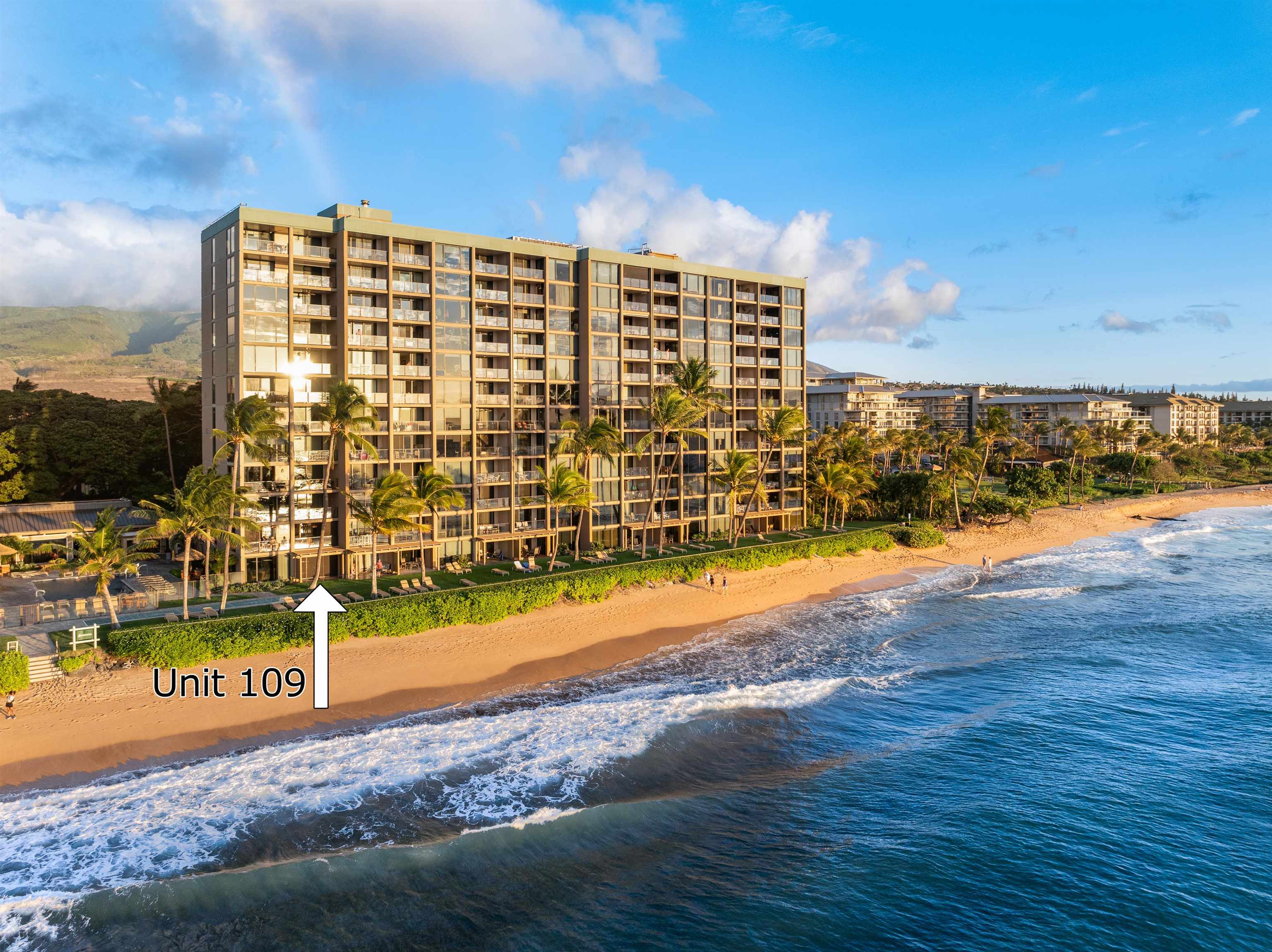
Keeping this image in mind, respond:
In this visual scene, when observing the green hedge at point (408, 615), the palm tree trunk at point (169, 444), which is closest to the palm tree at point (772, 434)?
the green hedge at point (408, 615)

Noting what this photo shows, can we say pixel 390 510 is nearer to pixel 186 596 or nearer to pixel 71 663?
pixel 186 596

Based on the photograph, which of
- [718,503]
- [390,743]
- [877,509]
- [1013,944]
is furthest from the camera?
[877,509]

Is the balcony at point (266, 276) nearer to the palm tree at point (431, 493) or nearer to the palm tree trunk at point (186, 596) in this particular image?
the palm tree at point (431, 493)

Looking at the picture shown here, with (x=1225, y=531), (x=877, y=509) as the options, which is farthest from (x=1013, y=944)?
(x=1225, y=531)

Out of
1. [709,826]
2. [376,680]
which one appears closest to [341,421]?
[376,680]

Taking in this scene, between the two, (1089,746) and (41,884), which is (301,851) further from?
(1089,746)

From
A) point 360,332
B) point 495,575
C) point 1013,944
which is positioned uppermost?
point 360,332
